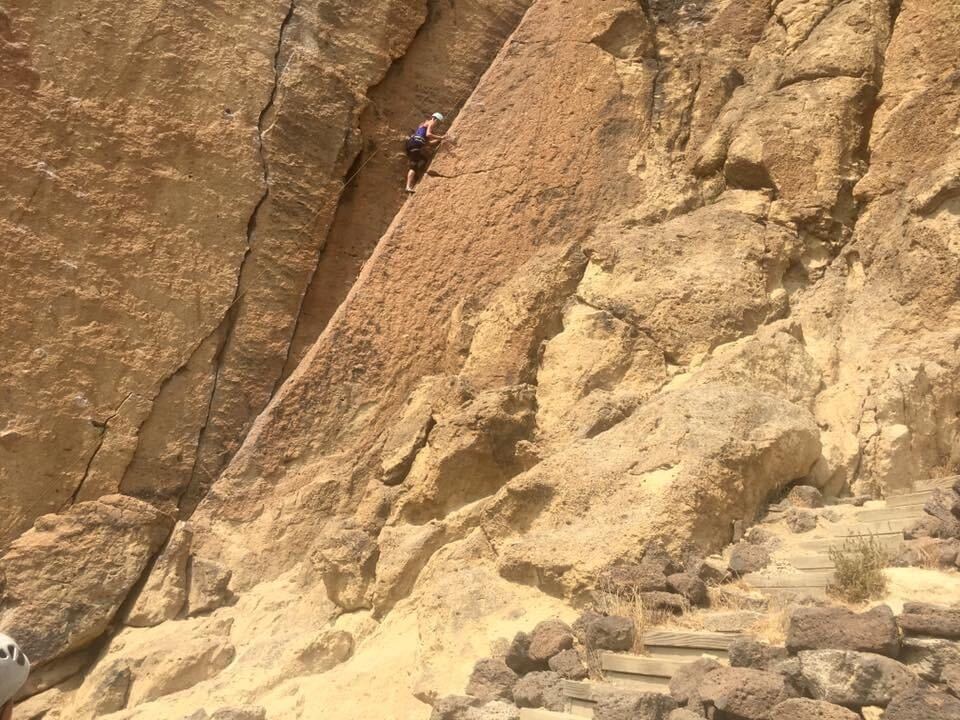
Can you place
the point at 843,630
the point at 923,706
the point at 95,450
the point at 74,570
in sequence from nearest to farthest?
the point at 923,706 → the point at 843,630 → the point at 74,570 → the point at 95,450

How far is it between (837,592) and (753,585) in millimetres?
550

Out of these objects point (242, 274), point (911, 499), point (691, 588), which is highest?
point (242, 274)

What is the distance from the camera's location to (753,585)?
177 inches

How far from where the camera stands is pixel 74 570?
20.4ft

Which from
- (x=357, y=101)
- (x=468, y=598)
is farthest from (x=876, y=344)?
(x=357, y=101)

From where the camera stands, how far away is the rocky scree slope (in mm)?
5203

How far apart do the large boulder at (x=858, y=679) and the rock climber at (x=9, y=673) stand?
8.22 ft

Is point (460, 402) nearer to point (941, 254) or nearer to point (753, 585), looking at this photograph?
point (753, 585)

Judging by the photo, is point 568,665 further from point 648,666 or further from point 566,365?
point 566,365

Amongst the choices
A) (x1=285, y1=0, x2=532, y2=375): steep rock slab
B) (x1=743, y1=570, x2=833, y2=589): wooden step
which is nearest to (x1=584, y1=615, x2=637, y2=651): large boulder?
(x1=743, y1=570, x2=833, y2=589): wooden step

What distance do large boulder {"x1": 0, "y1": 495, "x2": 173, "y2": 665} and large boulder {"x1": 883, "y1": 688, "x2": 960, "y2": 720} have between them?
197 inches

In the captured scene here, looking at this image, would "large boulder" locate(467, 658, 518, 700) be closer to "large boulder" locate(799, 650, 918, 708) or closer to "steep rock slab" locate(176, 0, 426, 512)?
"large boulder" locate(799, 650, 918, 708)

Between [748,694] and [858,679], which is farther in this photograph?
[748,694]

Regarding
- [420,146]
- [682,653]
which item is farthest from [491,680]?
[420,146]
